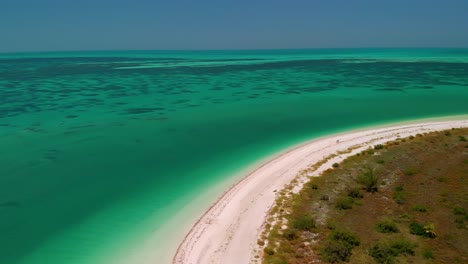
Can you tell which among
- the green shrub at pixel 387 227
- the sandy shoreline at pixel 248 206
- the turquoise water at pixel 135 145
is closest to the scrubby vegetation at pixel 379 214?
the green shrub at pixel 387 227

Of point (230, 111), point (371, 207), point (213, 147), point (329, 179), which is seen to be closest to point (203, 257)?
point (371, 207)

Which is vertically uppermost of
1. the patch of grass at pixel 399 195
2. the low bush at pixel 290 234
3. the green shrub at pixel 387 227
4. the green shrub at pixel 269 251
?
the patch of grass at pixel 399 195

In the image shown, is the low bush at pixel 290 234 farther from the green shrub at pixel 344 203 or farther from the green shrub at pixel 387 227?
the green shrub at pixel 387 227

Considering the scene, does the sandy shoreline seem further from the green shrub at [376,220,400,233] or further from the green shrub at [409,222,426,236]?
the green shrub at [409,222,426,236]

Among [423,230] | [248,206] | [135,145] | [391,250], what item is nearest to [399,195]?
[423,230]

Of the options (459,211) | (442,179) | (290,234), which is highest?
(442,179)

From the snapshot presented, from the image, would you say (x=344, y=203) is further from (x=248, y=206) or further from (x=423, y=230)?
(x=248, y=206)

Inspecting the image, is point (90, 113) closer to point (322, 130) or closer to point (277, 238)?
point (322, 130)
